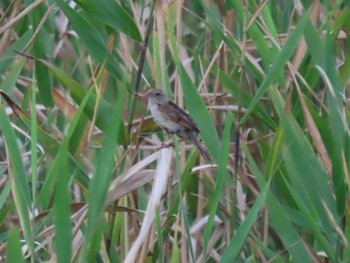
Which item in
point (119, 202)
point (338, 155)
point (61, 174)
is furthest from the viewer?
point (119, 202)

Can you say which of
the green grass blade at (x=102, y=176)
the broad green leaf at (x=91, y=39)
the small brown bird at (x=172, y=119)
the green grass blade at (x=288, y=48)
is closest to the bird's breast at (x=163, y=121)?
the small brown bird at (x=172, y=119)

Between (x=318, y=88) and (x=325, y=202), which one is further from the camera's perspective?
(x=318, y=88)

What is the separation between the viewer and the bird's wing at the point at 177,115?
209 cm

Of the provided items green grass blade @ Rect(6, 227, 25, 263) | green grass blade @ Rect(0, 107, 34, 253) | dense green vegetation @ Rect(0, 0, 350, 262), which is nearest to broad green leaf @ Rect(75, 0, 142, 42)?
dense green vegetation @ Rect(0, 0, 350, 262)

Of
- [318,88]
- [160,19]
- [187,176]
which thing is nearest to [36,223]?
[187,176]

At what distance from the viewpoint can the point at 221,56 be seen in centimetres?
235

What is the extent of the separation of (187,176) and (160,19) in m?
0.37

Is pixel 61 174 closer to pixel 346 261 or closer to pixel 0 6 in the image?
pixel 346 261

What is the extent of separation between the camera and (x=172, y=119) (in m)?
2.09

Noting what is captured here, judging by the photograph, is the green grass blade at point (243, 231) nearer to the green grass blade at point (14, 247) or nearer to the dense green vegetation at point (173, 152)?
the dense green vegetation at point (173, 152)

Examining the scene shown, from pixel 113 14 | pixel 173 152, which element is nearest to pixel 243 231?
pixel 173 152

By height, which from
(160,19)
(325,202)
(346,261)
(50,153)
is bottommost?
(346,261)

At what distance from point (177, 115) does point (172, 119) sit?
3 cm

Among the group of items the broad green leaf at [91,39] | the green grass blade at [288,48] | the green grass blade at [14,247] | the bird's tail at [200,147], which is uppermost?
the broad green leaf at [91,39]
